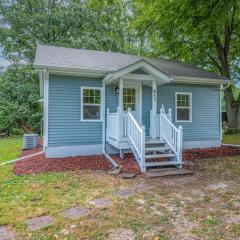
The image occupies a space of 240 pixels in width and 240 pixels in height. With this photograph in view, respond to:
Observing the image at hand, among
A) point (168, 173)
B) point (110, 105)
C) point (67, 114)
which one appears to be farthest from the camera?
point (110, 105)

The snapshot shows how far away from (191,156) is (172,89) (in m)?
3.02

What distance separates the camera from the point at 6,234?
3537 millimetres

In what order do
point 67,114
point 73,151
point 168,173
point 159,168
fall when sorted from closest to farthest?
point 168,173 → point 159,168 → point 67,114 → point 73,151

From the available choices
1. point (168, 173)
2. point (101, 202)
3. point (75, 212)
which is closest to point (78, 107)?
point (168, 173)

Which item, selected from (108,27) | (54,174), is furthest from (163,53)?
(54,174)

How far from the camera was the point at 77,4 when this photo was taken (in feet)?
70.7

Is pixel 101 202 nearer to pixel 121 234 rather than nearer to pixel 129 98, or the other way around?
pixel 121 234

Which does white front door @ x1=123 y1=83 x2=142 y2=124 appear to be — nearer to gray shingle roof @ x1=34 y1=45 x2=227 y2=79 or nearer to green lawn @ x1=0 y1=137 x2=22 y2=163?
gray shingle roof @ x1=34 y1=45 x2=227 y2=79

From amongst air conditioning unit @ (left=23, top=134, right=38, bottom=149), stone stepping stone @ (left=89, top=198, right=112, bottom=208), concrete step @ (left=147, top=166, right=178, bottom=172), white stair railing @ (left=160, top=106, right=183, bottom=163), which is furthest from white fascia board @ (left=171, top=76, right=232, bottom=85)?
air conditioning unit @ (left=23, top=134, right=38, bottom=149)

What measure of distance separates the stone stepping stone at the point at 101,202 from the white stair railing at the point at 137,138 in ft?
7.75

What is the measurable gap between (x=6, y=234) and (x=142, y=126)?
444 cm

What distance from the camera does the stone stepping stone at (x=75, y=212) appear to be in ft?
13.6

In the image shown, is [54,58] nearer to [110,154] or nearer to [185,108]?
[110,154]

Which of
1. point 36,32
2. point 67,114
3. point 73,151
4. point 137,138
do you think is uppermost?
point 36,32
